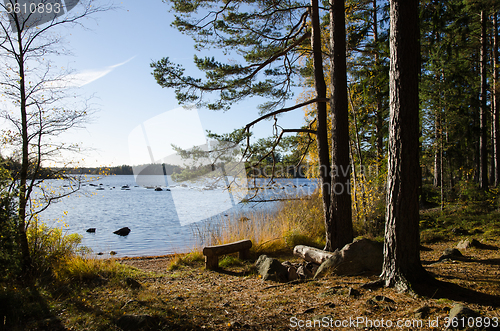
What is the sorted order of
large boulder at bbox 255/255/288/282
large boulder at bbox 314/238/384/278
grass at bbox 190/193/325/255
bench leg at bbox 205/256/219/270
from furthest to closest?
grass at bbox 190/193/325/255
bench leg at bbox 205/256/219/270
large boulder at bbox 255/255/288/282
large boulder at bbox 314/238/384/278

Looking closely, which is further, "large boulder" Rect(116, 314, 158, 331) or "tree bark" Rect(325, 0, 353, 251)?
"tree bark" Rect(325, 0, 353, 251)

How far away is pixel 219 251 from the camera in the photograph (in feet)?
18.6

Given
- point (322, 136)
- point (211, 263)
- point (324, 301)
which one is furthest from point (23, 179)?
point (322, 136)

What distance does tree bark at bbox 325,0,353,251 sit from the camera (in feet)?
16.1

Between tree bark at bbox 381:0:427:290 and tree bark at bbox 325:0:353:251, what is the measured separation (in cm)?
175

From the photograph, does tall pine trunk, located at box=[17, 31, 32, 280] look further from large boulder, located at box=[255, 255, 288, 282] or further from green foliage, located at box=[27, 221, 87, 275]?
large boulder, located at box=[255, 255, 288, 282]

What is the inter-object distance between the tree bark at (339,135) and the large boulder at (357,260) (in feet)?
2.63

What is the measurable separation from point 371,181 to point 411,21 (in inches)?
198

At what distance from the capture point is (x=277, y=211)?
28.4ft

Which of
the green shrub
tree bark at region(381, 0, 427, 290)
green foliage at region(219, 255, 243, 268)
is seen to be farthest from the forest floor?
the green shrub

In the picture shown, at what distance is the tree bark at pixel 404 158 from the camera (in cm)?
303

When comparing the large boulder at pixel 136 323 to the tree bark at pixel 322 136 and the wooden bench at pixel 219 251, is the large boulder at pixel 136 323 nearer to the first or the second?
the wooden bench at pixel 219 251

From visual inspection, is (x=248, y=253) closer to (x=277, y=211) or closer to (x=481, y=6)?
(x=277, y=211)

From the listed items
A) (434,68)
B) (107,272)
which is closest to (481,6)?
(434,68)
